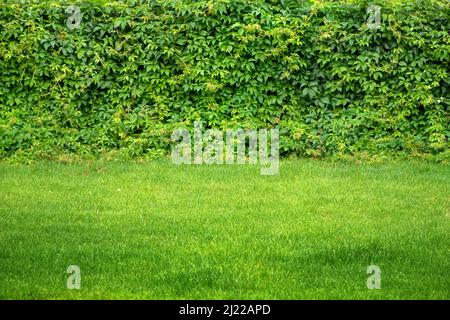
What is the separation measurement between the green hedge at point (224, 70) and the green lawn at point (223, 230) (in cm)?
144

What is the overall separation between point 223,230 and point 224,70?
5.54 m

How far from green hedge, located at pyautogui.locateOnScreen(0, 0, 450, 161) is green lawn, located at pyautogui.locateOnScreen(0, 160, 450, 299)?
4.72 ft

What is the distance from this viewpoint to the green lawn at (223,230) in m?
6.81

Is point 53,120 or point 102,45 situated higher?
point 102,45

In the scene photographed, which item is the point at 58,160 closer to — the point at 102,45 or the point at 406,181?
the point at 102,45

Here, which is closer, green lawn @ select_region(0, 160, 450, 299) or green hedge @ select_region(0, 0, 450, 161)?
green lawn @ select_region(0, 160, 450, 299)

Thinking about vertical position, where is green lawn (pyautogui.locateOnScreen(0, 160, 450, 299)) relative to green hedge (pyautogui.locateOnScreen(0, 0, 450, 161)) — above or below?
below

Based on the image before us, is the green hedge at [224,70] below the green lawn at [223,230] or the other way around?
the other way around

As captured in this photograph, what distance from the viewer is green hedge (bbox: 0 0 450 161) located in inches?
522

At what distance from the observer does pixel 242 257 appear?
7512 mm

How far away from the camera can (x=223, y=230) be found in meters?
8.45
